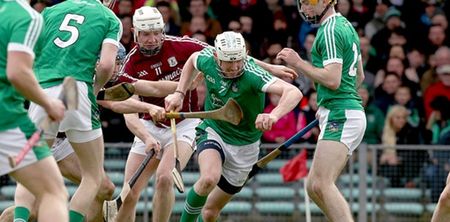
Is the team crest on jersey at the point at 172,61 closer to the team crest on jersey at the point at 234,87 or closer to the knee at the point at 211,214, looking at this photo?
the team crest on jersey at the point at 234,87

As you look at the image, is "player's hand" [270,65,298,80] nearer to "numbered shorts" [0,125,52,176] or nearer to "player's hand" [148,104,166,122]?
"player's hand" [148,104,166,122]

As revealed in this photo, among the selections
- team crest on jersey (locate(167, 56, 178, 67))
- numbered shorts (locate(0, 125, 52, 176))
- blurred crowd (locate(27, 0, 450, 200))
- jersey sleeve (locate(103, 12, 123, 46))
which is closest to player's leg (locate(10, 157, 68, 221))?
numbered shorts (locate(0, 125, 52, 176))

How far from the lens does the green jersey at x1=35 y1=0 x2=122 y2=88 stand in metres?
9.52

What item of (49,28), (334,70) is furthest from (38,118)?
(334,70)

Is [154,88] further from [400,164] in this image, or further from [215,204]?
[400,164]

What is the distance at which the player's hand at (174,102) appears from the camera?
1006 centimetres

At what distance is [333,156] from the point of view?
9.74 metres

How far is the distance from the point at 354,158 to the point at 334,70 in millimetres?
4188

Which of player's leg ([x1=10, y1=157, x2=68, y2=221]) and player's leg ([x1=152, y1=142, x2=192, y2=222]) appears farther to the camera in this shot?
player's leg ([x1=152, y1=142, x2=192, y2=222])

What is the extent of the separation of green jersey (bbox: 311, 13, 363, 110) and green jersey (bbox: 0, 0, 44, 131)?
8.31ft

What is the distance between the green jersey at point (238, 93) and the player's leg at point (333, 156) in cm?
51

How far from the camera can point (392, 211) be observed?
13562 millimetres

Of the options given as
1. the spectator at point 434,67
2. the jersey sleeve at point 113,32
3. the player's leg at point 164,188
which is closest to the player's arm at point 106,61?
the jersey sleeve at point 113,32

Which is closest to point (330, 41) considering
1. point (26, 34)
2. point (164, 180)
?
point (164, 180)
